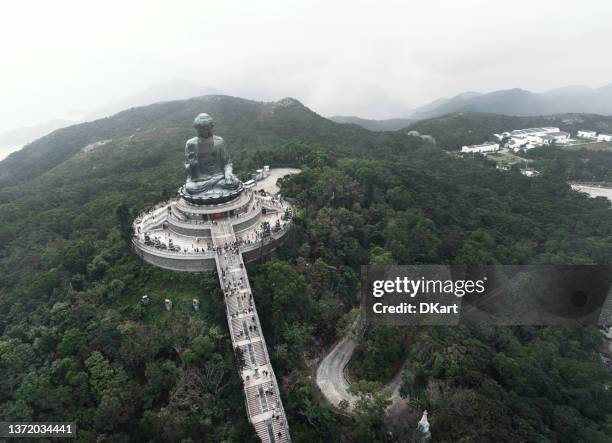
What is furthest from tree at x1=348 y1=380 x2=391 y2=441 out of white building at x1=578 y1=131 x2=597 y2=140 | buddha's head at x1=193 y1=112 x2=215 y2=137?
white building at x1=578 y1=131 x2=597 y2=140

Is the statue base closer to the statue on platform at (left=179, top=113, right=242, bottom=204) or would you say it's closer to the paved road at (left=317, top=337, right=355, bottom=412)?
the statue on platform at (left=179, top=113, right=242, bottom=204)

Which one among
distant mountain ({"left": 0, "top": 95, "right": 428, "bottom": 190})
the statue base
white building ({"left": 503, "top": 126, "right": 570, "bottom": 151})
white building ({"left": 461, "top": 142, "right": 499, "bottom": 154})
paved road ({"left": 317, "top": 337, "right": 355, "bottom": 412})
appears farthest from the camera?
white building ({"left": 503, "top": 126, "right": 570, "bottom": 151})

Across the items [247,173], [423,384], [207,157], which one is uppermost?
[207,157]

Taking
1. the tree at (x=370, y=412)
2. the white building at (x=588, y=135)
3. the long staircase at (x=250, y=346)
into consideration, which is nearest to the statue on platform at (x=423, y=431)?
the tree at (x=370, y=412)

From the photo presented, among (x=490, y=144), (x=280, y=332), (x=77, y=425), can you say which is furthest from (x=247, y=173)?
(x=490, y=144)

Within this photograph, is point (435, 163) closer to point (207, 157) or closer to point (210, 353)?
point (207, 157)
